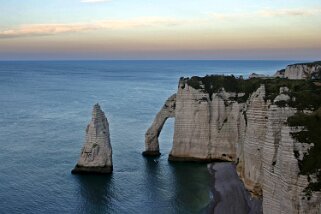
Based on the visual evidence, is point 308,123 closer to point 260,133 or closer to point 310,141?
point 310,141

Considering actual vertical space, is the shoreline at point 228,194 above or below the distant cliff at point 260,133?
below

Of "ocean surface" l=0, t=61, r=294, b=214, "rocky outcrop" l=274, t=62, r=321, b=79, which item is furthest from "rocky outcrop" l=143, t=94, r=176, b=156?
"rocky outcrop" l=274, t=62, r=321, b=79

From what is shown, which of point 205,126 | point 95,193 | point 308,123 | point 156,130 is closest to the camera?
point 308,123

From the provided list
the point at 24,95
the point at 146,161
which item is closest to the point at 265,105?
the point at 146,161

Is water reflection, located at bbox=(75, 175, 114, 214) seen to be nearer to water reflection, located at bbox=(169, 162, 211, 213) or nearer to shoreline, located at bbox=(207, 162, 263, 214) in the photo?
water reflection, located at bbox=(169, 162, 211, 213)

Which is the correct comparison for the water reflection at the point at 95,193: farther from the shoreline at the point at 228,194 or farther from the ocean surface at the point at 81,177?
the shoreline at the point at 228,194

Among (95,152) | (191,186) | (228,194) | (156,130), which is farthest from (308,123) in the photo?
(156,130)

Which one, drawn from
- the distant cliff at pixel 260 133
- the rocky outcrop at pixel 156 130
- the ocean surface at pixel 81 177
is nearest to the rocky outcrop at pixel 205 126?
the distant cliff at pixel 260 133

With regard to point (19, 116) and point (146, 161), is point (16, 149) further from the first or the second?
point (19, 116)
